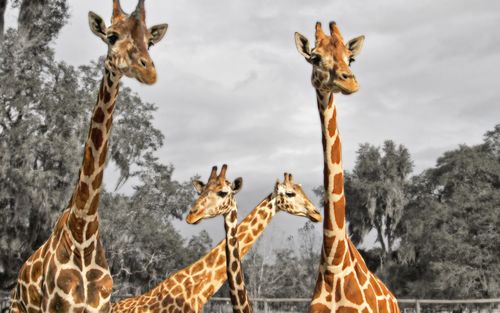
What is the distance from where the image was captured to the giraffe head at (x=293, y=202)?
27.7ft

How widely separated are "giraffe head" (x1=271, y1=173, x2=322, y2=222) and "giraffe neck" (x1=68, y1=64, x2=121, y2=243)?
13.5 ft

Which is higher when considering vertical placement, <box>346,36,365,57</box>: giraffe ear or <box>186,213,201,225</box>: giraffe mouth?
<box>346,36,365,57</box>: giraffe ear

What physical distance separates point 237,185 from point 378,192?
29.5 meters

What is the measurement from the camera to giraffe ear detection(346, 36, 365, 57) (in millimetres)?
5008

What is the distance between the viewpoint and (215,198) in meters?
6.68

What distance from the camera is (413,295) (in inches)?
1121

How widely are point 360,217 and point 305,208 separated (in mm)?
28440

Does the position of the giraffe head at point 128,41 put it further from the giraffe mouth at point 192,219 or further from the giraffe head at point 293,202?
the giraffe head at point 293,202

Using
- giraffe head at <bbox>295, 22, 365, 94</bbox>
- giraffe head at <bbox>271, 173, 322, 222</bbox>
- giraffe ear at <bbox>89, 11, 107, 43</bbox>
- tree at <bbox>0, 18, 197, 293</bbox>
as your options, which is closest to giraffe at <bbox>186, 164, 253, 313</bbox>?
giraffe head at <bbox>271, 173, 322, 222</bbox>

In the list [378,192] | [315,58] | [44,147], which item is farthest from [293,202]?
[378,192]

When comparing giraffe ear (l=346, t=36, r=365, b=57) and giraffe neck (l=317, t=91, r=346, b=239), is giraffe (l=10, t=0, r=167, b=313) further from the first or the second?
giraffe ear (l=346, t=36, r=365, b=57)

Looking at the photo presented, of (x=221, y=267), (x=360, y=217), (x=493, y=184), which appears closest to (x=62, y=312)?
(x=221, y=267)

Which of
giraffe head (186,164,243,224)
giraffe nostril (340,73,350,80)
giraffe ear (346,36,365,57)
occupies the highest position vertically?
giraffe ear (346,36,365,57)

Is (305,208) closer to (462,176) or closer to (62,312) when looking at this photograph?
(62,312)
